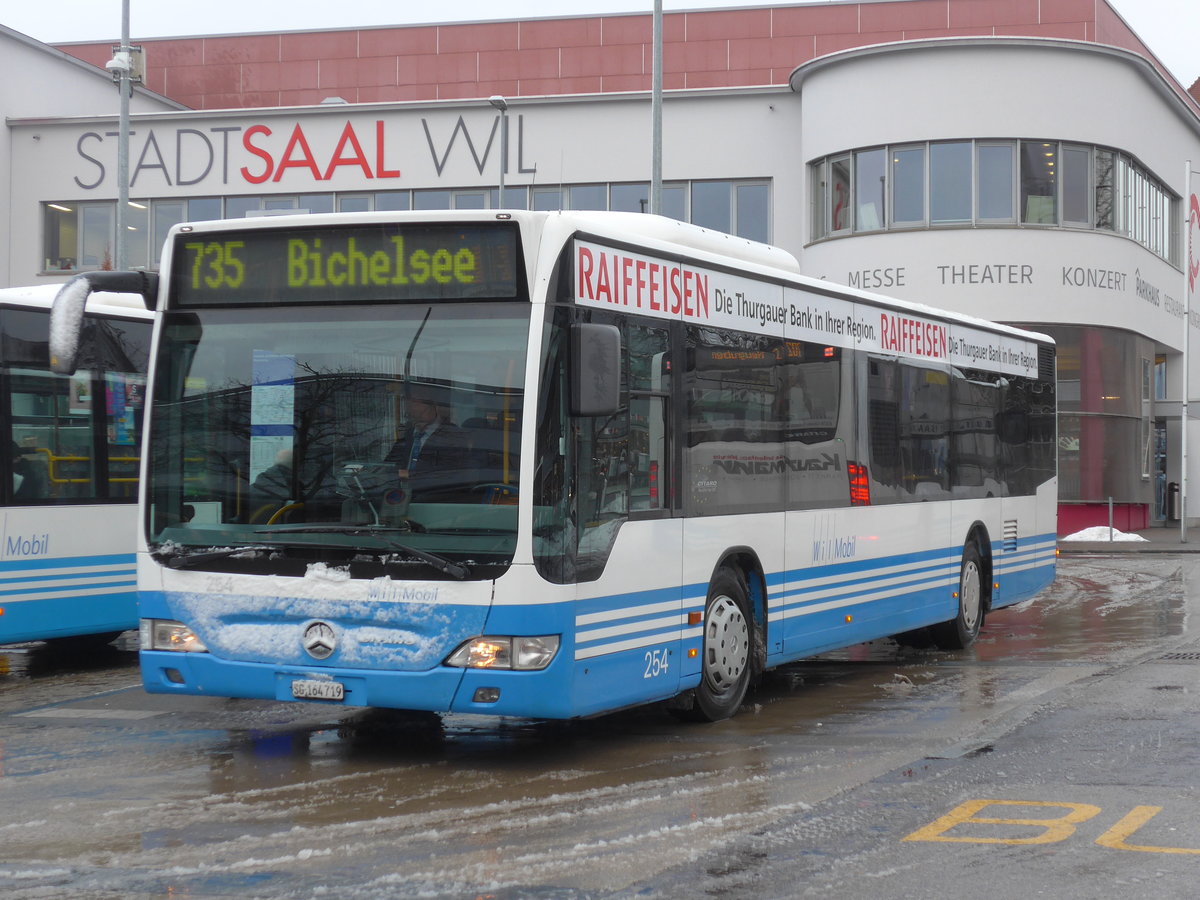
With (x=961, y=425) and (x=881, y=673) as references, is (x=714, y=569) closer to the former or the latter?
(x=881, y=673)

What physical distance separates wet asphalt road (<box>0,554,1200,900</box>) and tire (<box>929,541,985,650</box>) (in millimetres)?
1857

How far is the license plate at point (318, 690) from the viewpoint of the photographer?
7.98 meters

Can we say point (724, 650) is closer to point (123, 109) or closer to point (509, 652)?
point (509, 652)

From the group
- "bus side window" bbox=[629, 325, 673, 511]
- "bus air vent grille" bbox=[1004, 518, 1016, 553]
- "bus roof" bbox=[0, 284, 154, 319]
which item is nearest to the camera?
"bus side window" bbox=[629, 325, 673, 511]

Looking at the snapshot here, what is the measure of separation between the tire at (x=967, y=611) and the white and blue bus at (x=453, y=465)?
4332mm

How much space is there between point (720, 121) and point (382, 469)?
94.8 feet

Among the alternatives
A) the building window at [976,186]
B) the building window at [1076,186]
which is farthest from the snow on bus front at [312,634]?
the building window at [1076,186]

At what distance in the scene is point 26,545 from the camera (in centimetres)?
1167

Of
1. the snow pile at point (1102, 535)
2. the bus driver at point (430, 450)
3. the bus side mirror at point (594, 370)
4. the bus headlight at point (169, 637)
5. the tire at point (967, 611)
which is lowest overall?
the snow pile at point (1102, 535)

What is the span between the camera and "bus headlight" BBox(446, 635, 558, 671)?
25.4ft

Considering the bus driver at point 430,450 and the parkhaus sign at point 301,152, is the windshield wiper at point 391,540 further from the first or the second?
the parkhaus sign at point 301,152

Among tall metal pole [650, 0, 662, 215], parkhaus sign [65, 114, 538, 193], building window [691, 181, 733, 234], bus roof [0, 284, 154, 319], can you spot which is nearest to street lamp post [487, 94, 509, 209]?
parkhaus sign [65, 114, 538, 193]

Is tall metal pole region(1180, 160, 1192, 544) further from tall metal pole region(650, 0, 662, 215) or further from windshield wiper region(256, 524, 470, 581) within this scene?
windshield wiper region(256, 524, 470, 581)

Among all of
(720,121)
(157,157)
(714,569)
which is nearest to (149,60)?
(157,157)
